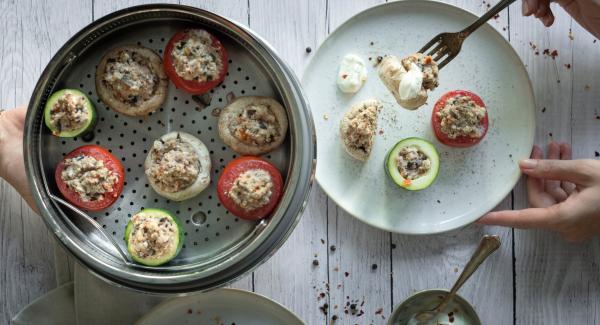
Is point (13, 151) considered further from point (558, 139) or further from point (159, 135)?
point (558, 139)

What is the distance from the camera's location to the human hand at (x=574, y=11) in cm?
180

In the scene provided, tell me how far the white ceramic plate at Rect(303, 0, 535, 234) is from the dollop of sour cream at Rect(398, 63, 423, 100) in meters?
0.23

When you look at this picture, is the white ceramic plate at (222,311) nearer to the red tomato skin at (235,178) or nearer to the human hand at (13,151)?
the red tomato skin at (235,178)

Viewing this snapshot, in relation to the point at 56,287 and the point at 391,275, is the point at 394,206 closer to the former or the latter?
the point at 391,275

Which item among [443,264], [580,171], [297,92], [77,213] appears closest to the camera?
[297,92]

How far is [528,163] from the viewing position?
6.07ft

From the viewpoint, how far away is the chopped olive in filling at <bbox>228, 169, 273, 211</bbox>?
1497mm

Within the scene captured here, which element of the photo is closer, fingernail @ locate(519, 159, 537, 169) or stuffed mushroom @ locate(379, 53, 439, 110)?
stuffed mushroom @ locate(379, 53, 439, 110)

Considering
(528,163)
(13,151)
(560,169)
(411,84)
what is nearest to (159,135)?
(13,151)

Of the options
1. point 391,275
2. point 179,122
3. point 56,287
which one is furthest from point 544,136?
point 56,287

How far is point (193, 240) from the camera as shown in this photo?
156 centimetres

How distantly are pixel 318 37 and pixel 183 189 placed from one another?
2.44ft

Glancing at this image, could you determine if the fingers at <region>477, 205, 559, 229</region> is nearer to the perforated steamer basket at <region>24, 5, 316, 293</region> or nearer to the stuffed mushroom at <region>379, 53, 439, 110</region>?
the stuffed mushroom at <region>379, 53, 439, 110</region>

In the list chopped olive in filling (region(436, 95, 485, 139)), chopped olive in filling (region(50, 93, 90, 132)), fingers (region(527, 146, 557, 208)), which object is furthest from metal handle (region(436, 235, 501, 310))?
chopped olive in filling (region(50, 93, 90, 132))
